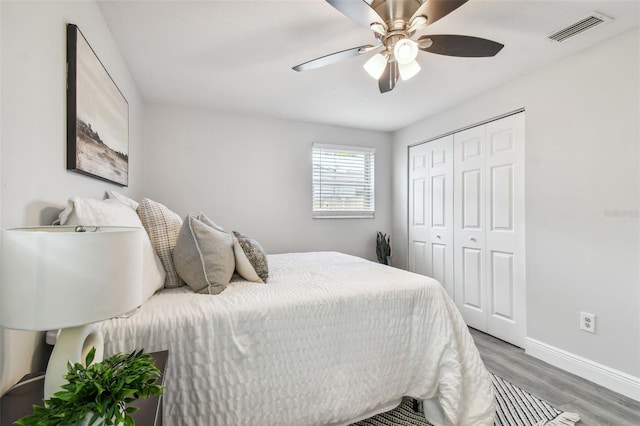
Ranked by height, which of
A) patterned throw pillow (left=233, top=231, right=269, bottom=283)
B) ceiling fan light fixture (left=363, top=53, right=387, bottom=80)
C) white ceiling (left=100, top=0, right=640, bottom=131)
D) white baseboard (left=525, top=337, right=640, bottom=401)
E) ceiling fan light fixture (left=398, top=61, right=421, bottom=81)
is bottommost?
white baseboard (left=525, top=337, right=640, bottom=401)

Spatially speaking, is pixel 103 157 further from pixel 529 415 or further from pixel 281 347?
pixel 529 415

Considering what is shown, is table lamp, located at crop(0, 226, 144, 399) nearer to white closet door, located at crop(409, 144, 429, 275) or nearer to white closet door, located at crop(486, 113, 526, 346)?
white closet door, located at crop(486, 113, 526, 346)

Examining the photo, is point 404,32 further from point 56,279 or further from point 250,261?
point 56,279

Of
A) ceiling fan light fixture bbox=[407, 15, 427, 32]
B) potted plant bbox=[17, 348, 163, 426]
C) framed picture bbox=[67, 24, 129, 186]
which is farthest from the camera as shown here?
ceiling fan light fixture bbox=[407, 15, 427, 32]

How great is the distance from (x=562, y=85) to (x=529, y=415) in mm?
2382

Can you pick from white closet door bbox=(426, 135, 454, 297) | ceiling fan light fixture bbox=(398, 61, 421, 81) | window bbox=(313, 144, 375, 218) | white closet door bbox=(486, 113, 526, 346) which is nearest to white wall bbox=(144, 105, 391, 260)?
window bbox=(313, 144, 375, 218)

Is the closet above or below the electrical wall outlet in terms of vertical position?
above

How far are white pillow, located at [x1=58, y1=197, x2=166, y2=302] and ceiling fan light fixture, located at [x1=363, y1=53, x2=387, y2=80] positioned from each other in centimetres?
156

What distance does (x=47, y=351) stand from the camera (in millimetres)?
1126

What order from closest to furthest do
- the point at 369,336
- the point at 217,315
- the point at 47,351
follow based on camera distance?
the point at 47,351
the point at 217,315
the point at 369,336

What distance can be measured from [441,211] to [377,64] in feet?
7.37

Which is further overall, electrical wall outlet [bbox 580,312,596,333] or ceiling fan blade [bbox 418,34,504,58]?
electrical wall outlet [bbox 580,312,596,333]

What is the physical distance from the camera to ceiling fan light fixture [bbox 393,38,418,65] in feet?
4.95

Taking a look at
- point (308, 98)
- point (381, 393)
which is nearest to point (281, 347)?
point (381, 393)
